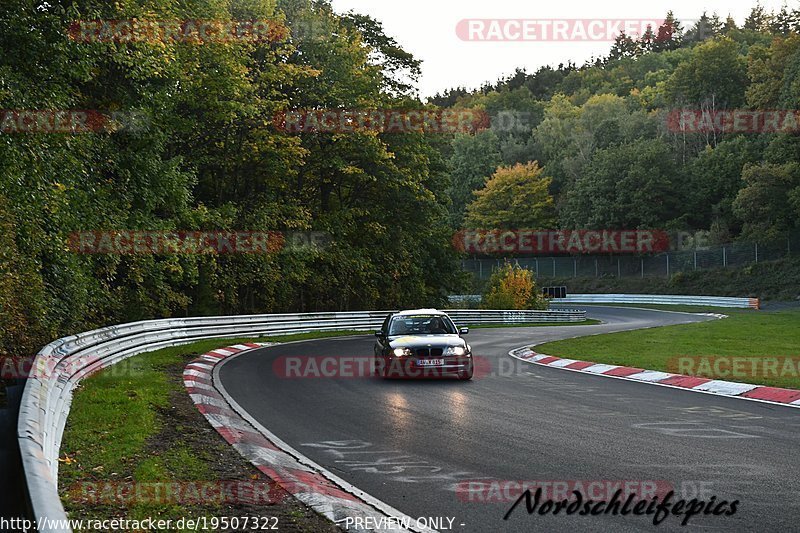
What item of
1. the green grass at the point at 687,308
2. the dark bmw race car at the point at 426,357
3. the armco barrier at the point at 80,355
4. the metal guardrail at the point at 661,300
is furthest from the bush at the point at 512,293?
the dark bmw race car at the point at 426,357

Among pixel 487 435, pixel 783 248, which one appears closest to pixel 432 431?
pixel 487 435

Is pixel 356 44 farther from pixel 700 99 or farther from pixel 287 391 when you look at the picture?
pixel 700 99

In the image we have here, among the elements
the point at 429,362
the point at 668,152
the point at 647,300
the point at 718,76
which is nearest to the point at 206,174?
the point at 429,362

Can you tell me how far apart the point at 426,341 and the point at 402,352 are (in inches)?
20.9

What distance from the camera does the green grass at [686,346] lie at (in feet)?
60.4

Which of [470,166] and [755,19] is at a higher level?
[755,19]

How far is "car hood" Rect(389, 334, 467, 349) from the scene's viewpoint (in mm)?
16203

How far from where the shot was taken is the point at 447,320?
58.6 feet

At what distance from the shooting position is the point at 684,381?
15156 mm

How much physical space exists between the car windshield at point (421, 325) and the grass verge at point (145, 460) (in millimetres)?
4955

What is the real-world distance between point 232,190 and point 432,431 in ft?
101

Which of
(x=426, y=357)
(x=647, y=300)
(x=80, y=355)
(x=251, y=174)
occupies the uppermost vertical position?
(x=251, y=174)

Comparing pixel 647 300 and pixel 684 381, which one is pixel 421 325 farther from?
pixel 647 300

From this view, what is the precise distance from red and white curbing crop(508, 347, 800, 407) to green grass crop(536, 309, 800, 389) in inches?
17.8
